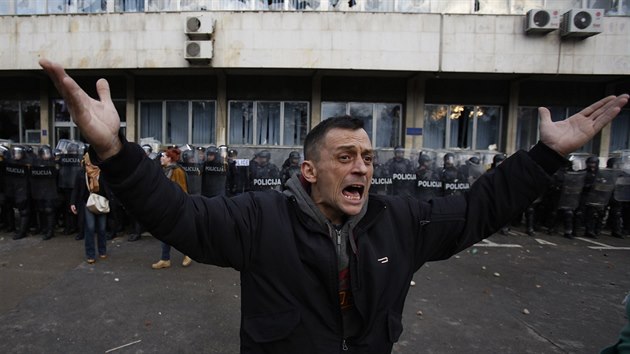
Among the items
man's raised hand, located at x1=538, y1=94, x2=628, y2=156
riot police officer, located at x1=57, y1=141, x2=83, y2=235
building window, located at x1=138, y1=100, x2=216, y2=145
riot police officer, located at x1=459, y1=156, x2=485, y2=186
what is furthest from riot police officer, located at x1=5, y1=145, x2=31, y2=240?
riot police officer, located at x1=459, y1=156, x2=485, y2=186

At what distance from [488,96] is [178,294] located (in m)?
13.8

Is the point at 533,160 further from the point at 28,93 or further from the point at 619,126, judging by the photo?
the point at 28,93

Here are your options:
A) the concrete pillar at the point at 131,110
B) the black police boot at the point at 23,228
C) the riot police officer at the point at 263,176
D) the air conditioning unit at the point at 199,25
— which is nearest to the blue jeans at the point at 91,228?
the black police boot at the point at 23,228

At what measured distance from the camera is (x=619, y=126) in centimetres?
1527

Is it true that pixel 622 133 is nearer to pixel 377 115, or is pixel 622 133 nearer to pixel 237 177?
→ pixel 377 115

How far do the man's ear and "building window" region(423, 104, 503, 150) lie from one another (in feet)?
46.2

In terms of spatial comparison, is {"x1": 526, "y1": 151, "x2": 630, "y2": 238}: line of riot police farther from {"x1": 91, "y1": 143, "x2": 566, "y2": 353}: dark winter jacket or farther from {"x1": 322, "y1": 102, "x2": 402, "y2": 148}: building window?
{"x1": 91, "y1": 143, "x2": 566, "y2": 353}: dark winter jacket

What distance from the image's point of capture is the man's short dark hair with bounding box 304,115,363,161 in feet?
5.85

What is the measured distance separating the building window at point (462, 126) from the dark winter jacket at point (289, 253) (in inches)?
549

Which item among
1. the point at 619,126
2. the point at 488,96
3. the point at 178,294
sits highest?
the point at 488,96

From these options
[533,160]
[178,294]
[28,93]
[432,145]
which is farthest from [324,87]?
[533,160]

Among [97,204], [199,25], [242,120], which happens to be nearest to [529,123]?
[242,120]

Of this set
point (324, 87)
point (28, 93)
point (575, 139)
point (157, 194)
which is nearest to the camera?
point (157, 194)

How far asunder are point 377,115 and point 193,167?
8138 millimetres
